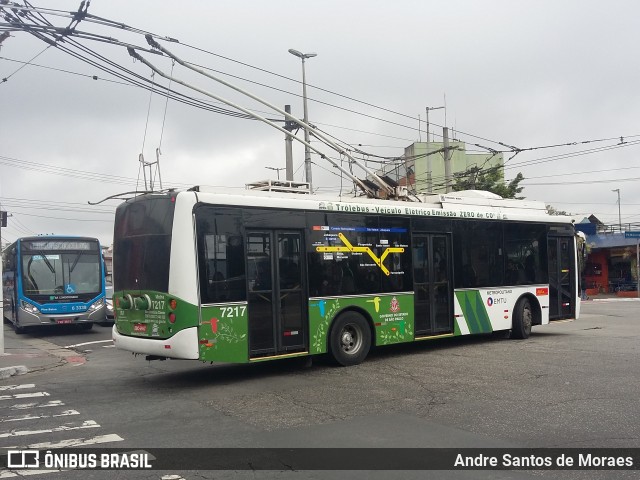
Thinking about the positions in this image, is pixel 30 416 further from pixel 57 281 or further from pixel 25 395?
pixel 57 281

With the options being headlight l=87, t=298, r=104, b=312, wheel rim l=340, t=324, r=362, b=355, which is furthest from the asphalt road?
headlight l=87, t=298, r=104, b=312

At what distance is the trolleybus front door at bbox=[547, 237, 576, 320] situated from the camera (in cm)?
1597

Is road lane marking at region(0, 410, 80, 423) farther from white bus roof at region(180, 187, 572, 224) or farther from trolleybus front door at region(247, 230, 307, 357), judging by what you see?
white bus roof at region(180, 187, 572, 224)

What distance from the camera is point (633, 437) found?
649 cm

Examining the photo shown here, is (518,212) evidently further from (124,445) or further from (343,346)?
(124,445)

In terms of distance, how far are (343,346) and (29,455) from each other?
628 centimetres

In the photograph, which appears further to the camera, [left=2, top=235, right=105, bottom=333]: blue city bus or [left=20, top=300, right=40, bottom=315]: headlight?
[left=2, top=235, right=105, bottom=333]: blue city bus

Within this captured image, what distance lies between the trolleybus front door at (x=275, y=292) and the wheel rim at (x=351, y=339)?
1.08 metres

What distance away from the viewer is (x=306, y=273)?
35.7 ft

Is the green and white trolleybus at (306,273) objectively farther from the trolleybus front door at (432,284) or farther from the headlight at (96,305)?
the headlight at (96,305)

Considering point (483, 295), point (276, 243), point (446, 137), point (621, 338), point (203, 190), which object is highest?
point (446, 137)

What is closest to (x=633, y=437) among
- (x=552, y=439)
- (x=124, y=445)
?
(x=552, y=439)

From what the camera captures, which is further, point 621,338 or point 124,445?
point 621,338

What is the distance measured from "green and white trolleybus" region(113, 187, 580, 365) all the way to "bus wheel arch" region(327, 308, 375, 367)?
0.02 meters
